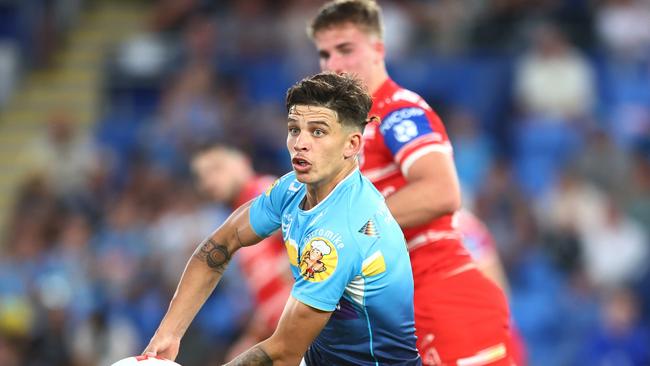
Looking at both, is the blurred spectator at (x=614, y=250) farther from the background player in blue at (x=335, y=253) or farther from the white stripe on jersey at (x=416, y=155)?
the background player in blue at (x=335, y=253)

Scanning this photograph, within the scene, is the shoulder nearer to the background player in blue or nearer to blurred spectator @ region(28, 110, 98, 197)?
the background player in blue

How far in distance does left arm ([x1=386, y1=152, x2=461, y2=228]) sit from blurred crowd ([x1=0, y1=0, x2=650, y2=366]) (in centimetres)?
529

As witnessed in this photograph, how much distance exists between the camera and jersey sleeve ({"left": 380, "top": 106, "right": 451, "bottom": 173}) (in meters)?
5.02

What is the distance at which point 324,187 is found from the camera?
4.42 m

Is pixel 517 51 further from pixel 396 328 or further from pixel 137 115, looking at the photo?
pixel 396 328

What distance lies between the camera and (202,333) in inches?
419

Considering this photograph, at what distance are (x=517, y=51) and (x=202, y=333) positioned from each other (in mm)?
4720

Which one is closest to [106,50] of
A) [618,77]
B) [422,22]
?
[422,22]

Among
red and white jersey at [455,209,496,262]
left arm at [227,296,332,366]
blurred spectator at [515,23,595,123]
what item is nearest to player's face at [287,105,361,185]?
left arm at [227,296,332,366]

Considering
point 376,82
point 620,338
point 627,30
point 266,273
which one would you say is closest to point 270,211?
point 376,82

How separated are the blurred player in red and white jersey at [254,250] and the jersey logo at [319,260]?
328 cm

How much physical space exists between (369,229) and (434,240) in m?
0.92

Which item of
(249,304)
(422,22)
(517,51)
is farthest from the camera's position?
(422,22)

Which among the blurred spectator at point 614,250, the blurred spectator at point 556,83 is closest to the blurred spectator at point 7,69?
the blurred spectator at point 556,83
